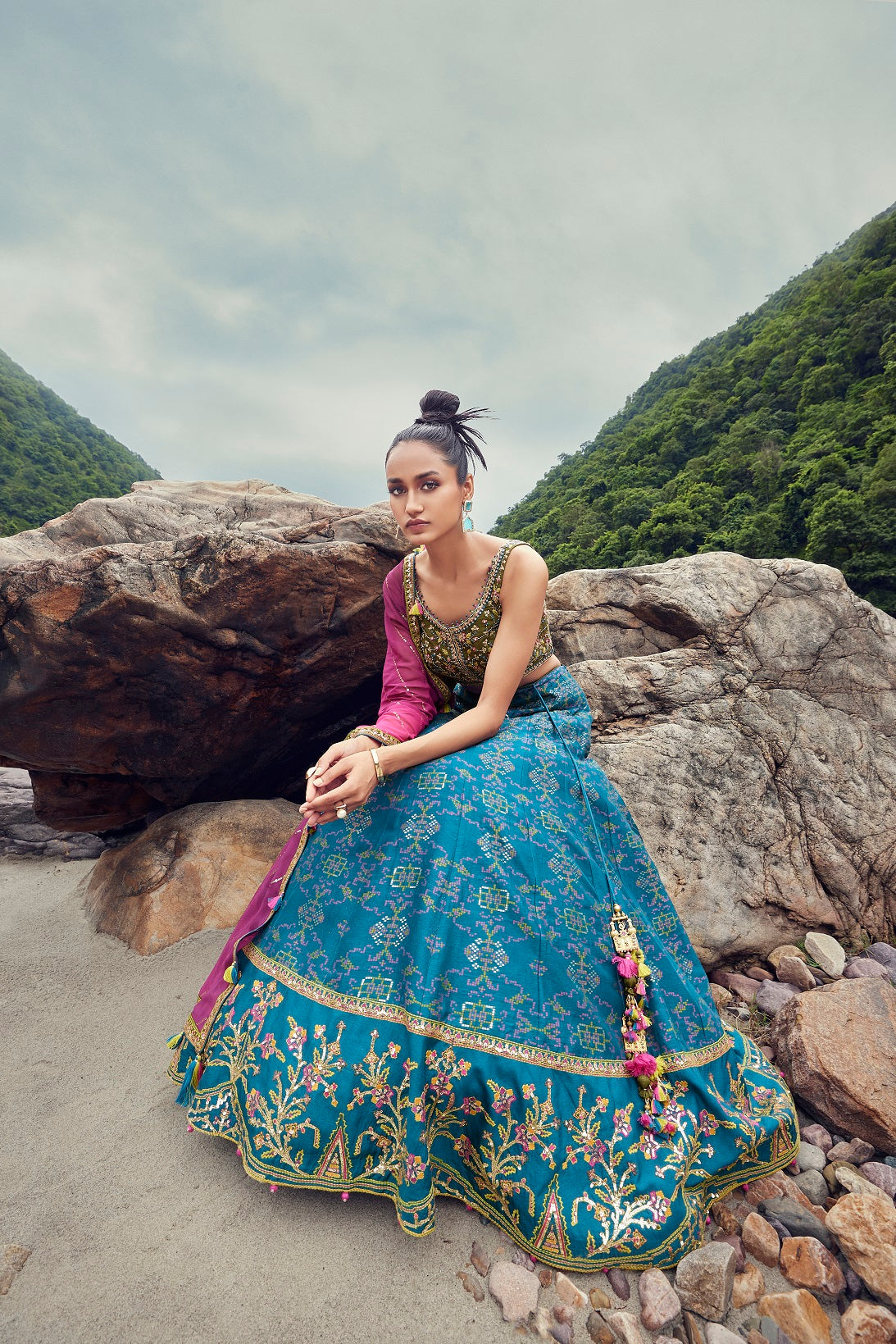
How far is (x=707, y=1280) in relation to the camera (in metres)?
1.58

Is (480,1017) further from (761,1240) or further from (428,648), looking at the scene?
(428,648)

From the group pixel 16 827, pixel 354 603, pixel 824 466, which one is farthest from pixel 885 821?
pixel 824 466

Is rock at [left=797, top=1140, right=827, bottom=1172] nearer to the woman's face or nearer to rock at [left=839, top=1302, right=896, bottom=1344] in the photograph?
rock at [left=839, top=1302, right=896, bottom=1344]

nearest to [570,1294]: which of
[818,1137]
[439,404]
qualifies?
[818,1137]

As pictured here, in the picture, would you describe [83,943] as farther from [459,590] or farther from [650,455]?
[650,455]

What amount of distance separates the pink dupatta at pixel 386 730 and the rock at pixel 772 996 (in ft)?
6.66

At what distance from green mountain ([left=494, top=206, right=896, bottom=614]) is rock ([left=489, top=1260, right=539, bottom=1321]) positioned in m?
19.8

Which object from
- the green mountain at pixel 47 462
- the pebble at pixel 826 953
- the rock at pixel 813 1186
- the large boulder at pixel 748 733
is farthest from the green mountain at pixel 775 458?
the green mountain at pixel 47 462

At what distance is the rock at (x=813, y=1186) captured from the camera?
1.93 metres

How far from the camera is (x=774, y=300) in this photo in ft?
154

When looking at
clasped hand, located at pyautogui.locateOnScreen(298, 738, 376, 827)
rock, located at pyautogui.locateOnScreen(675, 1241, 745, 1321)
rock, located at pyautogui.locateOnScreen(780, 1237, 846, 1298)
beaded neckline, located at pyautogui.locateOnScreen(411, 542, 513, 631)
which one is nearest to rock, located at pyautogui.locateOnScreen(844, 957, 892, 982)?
rock, located at pyautogui.locateOnScreen(780, 1237, 846, 1298)

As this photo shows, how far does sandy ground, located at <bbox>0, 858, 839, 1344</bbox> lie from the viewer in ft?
4.92

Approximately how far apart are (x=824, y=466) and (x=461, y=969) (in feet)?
84.6

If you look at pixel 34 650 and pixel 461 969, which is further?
pixel 34 650
